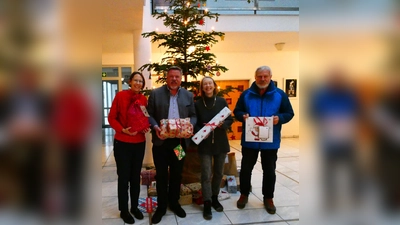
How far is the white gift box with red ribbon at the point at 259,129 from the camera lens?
254 cm

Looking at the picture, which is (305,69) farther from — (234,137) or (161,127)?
(234,137)

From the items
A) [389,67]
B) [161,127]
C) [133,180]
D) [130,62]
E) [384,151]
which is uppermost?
[130,62]

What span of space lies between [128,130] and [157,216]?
3.03 ft

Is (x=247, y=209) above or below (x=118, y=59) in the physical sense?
below

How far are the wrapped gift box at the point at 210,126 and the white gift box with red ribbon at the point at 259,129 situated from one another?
0.24 m

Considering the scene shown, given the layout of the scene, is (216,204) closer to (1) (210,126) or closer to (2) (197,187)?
(2) (197,187)

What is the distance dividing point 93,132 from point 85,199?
0.13 m

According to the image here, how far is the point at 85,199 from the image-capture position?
47cm

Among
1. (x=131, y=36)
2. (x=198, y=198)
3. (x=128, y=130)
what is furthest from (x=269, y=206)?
(x=131, y=36)

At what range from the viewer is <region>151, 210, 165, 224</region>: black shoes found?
8.32ft

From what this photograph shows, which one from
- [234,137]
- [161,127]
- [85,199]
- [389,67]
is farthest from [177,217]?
[234,137]

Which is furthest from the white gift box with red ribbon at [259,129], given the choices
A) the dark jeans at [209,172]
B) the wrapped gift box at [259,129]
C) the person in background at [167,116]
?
the person in background at [167,116]

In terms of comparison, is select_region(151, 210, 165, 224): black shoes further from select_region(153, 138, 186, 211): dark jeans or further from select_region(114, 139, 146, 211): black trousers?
select_region(114, 139, 146, 211): black trousers

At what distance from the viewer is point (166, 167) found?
2574 millimetres
